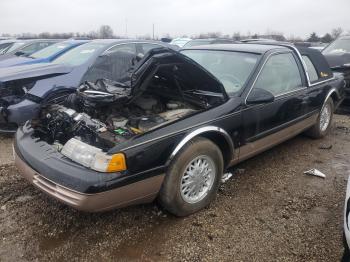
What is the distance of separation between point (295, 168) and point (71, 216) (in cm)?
286

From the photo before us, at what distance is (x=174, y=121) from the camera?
295cm

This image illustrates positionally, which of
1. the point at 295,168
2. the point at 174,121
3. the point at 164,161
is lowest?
the point at 295,168

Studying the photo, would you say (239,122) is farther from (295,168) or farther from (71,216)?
(71,216)

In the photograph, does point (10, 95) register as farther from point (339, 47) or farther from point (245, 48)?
point (339, 47)

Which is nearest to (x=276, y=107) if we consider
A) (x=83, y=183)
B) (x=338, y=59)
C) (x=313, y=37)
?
(x=83, y=183)

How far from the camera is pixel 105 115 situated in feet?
11.2

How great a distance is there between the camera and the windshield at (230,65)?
3748 millimetres

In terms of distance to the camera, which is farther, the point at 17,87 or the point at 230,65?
the point at 17,87

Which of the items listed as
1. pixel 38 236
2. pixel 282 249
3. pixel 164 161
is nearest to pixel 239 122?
pixel 164 161

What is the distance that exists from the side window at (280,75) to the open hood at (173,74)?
0.63 metres

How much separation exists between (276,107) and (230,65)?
0.75 metres

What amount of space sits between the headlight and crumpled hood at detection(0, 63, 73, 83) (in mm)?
3168

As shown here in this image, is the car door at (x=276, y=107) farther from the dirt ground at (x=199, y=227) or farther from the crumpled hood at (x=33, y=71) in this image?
the crumpled hood at (x=33, y=71)

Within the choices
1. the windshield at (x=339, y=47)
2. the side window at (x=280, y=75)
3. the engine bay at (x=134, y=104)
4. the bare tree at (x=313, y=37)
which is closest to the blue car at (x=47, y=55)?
the engine bay at (x=134, y=104)
